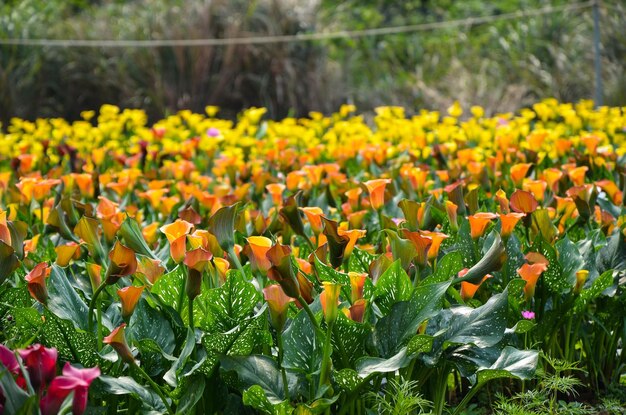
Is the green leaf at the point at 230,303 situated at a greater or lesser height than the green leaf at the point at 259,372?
greater

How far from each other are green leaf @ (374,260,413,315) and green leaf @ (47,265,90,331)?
0.64 meters

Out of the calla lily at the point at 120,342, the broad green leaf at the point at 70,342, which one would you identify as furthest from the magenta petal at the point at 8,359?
the broad green leaf at the point at 70,342

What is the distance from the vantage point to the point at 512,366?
7.10ft

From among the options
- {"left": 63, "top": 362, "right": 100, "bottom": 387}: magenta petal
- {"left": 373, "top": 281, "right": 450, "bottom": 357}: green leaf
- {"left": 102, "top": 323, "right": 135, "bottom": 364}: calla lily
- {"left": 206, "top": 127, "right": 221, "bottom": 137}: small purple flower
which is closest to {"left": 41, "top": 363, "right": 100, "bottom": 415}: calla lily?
{"left": 63, "top": 362, "right": 100, "bottom": 387}: magenta petal

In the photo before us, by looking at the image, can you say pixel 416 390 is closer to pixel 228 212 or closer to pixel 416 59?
pixel 228 212

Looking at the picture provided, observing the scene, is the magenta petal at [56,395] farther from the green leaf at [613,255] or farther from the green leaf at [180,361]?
the green leaf at [613,255]

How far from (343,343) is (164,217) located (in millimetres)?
1556

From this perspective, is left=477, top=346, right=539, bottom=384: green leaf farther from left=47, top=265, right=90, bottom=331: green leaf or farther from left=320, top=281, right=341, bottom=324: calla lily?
left=47, top=265, right=90, bottom=331: green leaf

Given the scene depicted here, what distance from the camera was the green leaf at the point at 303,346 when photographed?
7.02 ft

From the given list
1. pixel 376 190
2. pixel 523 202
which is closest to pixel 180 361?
pixel 376 190

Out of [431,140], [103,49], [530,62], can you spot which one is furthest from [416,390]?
[530,62]

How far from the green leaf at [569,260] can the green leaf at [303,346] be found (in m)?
0.80

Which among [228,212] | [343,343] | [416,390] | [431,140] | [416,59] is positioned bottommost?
[416,59]

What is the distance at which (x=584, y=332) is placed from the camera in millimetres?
2818
